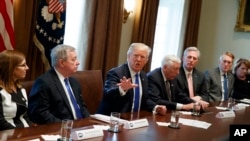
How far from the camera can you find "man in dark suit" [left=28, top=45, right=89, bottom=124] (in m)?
2.81

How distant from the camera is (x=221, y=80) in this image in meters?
5.01

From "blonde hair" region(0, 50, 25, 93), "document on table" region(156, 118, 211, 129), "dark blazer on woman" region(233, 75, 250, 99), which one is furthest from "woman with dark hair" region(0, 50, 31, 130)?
"dark blazer on woman" region(233, 75, 250, 99)

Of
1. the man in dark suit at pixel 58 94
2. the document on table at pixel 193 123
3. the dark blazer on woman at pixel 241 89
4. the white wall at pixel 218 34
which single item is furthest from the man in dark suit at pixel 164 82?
the white wall at pixel 218 34

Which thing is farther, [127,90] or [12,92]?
[127,90]

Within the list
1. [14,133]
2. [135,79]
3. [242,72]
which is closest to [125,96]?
[135,79]

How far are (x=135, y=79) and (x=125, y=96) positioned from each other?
23 centimetres

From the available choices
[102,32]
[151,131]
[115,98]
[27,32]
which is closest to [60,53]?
[115,98]

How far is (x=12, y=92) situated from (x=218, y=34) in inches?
203

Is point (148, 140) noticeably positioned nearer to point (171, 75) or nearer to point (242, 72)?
point (171, 75)

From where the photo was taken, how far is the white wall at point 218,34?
22.4ft

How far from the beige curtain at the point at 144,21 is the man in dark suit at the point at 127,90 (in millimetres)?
1985

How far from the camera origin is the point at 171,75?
388 cm

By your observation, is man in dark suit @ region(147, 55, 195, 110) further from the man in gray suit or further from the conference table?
the man in gray suit

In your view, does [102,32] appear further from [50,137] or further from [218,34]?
[218,34]
